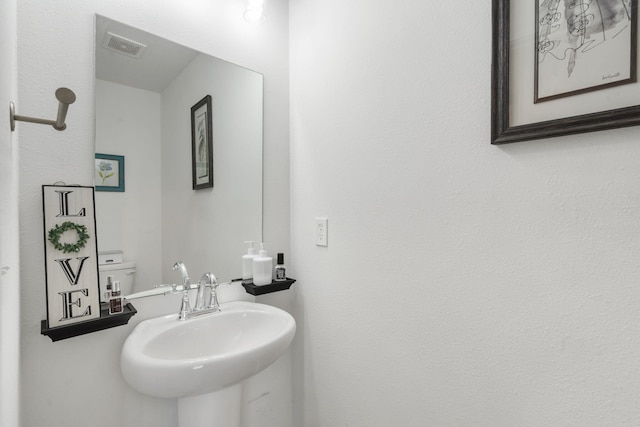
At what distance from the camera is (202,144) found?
1.26 meters

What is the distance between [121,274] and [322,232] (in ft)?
2.46

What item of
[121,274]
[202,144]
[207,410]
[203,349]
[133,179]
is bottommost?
[207,410]

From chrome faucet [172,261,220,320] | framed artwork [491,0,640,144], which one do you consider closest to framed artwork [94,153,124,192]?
chrome faucet [172,261,220,320]

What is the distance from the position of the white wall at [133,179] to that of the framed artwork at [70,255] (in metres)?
0.08

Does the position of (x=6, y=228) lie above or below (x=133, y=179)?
below

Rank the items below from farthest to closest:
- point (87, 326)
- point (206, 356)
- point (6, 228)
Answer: point (206, 356)
point (87, 326)
point (6, 228)

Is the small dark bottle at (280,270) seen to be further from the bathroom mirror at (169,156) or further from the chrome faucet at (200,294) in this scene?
the chrome faucet at (200,294)

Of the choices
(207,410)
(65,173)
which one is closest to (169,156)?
(65,173)

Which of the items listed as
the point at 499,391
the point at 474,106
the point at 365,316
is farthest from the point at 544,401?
the point at 474,106

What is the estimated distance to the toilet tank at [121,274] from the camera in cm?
100

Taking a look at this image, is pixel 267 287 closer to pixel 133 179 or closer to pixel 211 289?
pixel 211 289

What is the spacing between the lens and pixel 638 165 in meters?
0.64

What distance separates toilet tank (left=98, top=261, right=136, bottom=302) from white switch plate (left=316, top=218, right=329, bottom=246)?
701 mm

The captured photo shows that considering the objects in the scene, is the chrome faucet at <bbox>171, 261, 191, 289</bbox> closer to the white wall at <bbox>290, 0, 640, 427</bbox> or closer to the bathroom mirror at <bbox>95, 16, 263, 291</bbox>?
the bathroom mirror at <bbox>95, 16, 263, 291</bbox>
